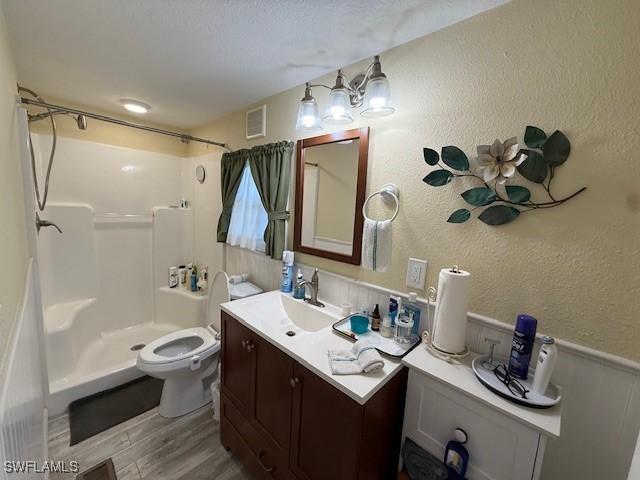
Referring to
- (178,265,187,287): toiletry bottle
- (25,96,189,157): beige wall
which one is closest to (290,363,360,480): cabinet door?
(178,265,187,287): toiletry bottle

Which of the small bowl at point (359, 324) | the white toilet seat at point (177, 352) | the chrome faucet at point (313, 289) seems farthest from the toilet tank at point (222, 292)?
the small bowl at point (359, 324)

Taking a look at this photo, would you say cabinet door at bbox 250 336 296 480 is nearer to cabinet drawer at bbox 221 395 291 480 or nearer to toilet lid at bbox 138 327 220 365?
cabinet drawer at bbox 221 395 291 480

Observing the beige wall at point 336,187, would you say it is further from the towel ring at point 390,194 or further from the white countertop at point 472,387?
the white countertop at point 472,387

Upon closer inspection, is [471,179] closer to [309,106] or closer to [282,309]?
[309,106]

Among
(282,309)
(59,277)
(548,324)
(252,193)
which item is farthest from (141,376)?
(548,324)

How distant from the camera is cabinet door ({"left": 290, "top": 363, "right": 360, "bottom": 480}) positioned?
0.88 meters

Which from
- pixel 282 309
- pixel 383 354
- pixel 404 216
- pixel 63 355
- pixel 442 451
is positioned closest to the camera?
pixel 442 451

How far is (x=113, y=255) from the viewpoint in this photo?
2506 mm

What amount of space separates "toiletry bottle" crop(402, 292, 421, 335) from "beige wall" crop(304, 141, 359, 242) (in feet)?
1.49

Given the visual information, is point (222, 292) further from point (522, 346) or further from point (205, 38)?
point (522, 346)

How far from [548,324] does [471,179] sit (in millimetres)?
585

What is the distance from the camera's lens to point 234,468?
148 cm

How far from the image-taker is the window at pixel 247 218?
79.7 inches

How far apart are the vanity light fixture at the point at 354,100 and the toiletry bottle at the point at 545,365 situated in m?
1.03
